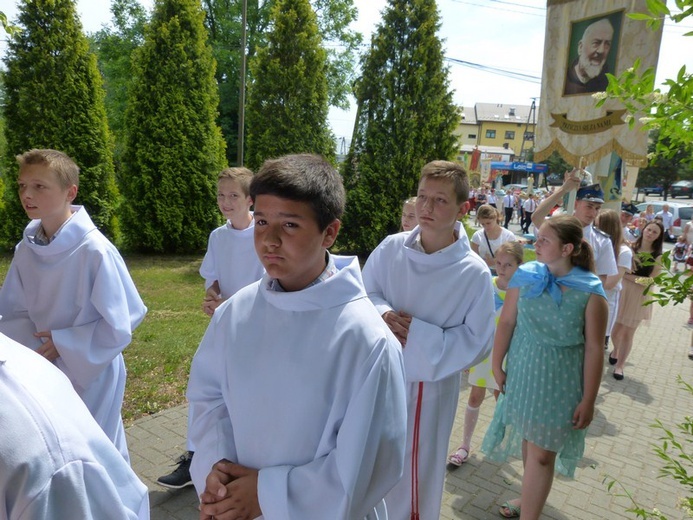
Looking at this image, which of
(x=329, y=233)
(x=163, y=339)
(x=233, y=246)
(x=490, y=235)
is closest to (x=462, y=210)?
(x=329, y=233)

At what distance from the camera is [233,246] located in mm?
3852

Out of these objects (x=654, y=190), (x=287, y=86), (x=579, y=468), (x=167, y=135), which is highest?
(x=287, y=86)

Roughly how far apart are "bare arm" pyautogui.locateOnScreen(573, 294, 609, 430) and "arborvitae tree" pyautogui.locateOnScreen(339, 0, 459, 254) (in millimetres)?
9930

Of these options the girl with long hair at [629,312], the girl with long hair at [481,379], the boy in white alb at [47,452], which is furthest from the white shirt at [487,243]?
the boy in white alb at [47,452]

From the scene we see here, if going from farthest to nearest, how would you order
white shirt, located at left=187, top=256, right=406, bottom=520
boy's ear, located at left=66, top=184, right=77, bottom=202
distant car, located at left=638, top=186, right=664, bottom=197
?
distant car, located at left=638, top=186, right=664, bottom=197 → boy's ear, located at left=66, top=184, right=77, bottom=202 → white shirt, located at left=187, top=256, right=406, bottom=520

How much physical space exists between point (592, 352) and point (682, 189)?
58.4 m

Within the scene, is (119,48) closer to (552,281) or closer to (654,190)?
(552,281)

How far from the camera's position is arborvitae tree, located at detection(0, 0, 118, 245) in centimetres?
1098

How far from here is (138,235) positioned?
1259 cm

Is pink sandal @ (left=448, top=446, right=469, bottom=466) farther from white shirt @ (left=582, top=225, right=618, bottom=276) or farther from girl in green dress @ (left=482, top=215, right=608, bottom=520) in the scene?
white shirt @ (left=582, top=225, right=618, bottom=276)

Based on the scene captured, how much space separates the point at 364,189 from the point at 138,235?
5.94 meters

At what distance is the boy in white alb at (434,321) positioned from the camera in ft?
9.01

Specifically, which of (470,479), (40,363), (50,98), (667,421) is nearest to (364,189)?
(50,98)

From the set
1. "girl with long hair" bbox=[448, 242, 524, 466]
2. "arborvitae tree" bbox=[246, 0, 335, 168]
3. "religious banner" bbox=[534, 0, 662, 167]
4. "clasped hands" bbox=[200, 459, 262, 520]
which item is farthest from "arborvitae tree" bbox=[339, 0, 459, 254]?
"clasped hands" bbox=[200, 459, 262, 520]
